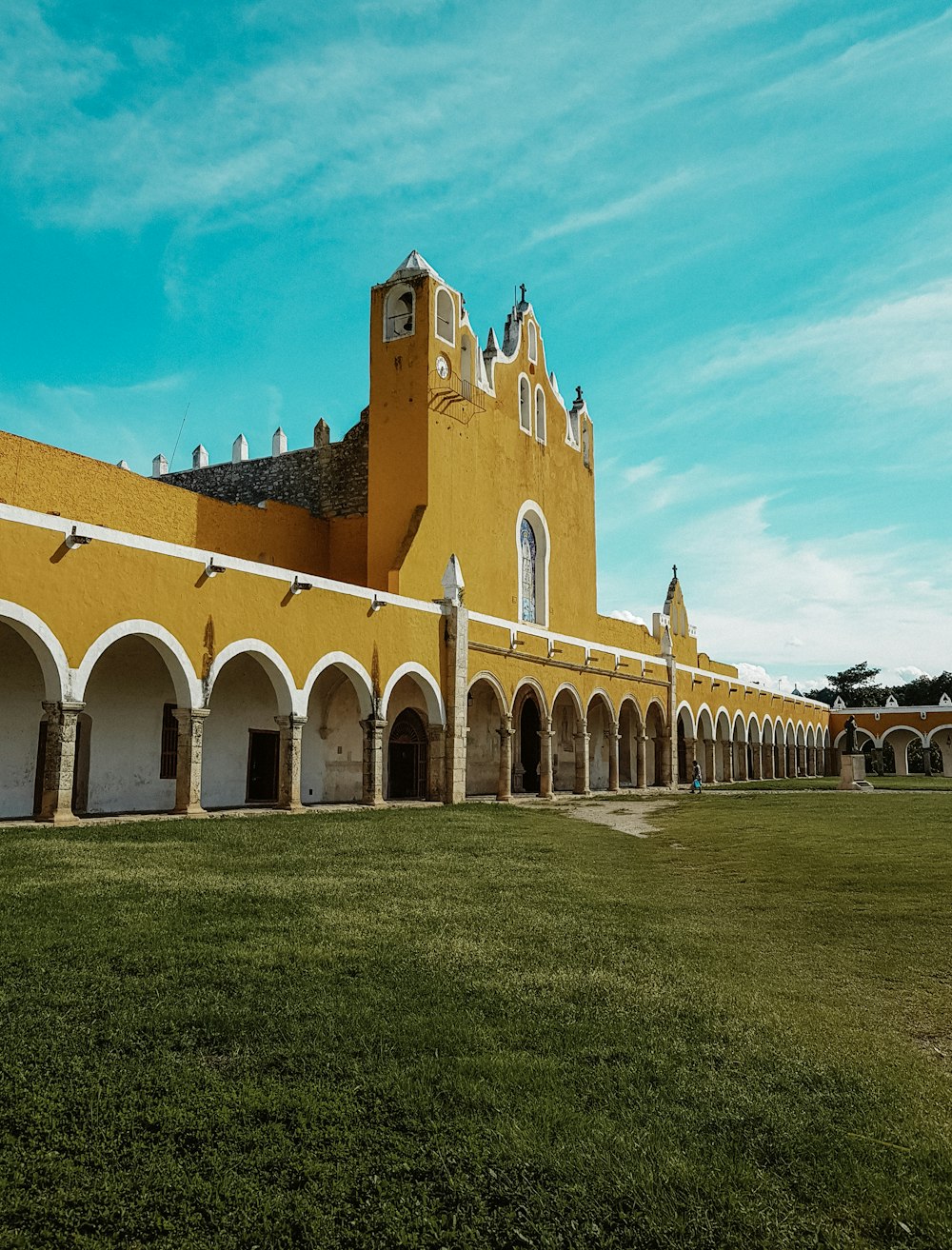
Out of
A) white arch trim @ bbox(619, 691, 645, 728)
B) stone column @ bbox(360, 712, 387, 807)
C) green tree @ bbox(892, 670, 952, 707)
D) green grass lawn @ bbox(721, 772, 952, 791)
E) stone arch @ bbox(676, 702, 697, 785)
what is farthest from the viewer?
green tree @ bbox(892, 670, 952, 707)

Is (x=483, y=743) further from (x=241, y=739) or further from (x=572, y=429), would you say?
(x=572, y=429)

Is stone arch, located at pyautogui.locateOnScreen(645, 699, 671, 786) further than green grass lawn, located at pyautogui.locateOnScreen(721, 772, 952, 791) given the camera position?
Yes

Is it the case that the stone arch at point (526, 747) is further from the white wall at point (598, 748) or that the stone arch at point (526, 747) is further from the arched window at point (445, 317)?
the arched window at point (445, 317)

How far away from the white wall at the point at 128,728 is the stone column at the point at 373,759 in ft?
9.97

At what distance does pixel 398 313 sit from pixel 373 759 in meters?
9.63

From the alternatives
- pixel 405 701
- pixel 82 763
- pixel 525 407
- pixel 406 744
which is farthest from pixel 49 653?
pixel 525 407

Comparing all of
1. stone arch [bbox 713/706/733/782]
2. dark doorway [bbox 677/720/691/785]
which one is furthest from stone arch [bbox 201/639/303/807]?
stone arch [bbox 713/706/733/782]

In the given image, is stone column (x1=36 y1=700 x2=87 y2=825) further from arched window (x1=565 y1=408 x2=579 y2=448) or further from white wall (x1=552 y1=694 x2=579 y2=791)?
arched window (x1=565 y1=408 x2=579 y2=448)

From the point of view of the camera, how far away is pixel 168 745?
14.8m

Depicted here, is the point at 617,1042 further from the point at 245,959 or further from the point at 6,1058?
the point at 6,1058

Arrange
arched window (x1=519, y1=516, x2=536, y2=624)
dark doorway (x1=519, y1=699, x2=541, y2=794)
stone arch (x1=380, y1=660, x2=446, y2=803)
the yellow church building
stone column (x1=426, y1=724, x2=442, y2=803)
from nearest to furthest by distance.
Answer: the yellow church building
stone column (x1=426, y1=724, x2=442, y2=803)
stone arch (x1=380, y1=660, x2=446, y2=803)
arched window (x1=519, y1=516, x2=536, y2=624)
dark doorway (x1=519, y1=699, x2=541, y2=794)

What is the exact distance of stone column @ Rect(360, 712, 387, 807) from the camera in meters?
15.7

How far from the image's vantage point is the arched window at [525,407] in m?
23.6

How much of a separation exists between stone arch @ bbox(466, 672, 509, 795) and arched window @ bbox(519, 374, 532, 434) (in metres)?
6.64
